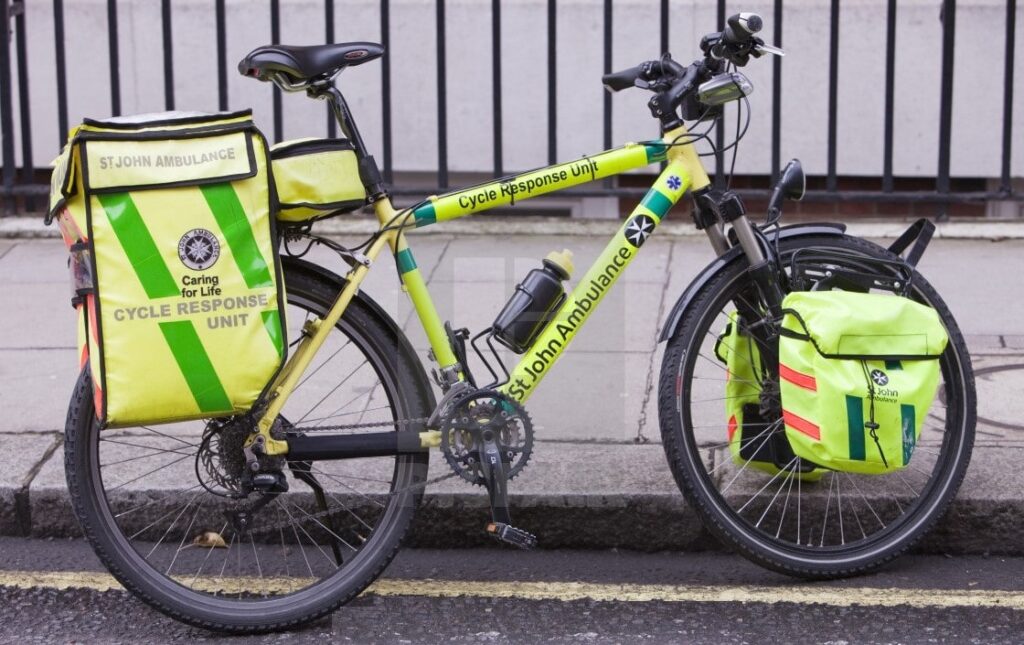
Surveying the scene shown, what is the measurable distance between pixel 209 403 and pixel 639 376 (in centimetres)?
212

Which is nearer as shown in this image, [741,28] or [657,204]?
[741,28]

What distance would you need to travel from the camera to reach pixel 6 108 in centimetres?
741

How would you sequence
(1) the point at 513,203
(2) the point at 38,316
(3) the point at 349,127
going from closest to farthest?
(3) the point at 349,127
(1) the point at 513,203
(2) the point at 38,316

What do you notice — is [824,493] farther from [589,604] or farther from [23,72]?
[23,72]

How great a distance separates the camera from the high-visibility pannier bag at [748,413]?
175 inches

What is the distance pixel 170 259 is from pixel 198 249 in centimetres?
7

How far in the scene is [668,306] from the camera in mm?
6246

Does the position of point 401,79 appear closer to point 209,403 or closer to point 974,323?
point 974,323

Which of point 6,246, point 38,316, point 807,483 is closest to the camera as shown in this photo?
point 807,483

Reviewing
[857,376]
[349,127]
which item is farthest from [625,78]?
[857,376]

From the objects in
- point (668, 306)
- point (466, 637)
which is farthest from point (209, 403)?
point (668, 306)

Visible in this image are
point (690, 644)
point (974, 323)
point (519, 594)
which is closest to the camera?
point (690, 644)

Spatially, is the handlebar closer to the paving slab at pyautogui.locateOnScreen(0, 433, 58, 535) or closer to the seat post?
the seat post

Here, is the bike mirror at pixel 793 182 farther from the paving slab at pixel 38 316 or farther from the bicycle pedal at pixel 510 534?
the paving slab at pixel 38 316
